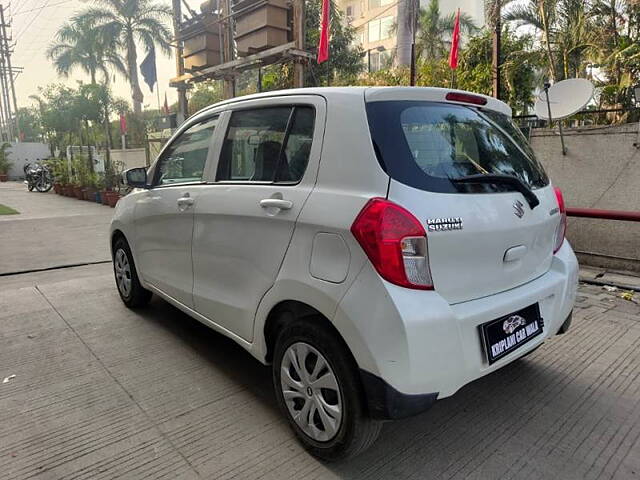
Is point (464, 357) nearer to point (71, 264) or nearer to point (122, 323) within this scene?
point (122, 323)

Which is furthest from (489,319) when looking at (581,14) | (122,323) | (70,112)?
(70,112)

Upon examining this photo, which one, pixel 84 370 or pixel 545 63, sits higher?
pixel 545 63

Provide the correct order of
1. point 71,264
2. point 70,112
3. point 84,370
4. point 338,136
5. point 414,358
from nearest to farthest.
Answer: point 414,358
point 338,136
point 84,370
point 71,264
point 70,112

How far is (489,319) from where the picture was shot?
1.90m

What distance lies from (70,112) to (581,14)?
17.9m

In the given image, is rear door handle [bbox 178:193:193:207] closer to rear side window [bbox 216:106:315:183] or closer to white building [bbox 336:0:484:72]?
rear side window [bbox 216:106:315:183]

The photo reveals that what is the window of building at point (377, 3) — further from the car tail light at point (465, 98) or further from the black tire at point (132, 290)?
the car tail light at point (465, 98)

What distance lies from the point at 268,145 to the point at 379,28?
44365 mm

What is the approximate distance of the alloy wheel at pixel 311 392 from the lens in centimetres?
197

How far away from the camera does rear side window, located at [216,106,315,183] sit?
2.20m

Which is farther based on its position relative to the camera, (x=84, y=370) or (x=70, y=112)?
(x=70, y=112)

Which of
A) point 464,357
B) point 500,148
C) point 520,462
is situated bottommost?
point 520,462

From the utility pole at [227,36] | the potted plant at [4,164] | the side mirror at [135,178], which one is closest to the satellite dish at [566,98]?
the side mirror at [135,178]

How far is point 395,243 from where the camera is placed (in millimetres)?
1722
